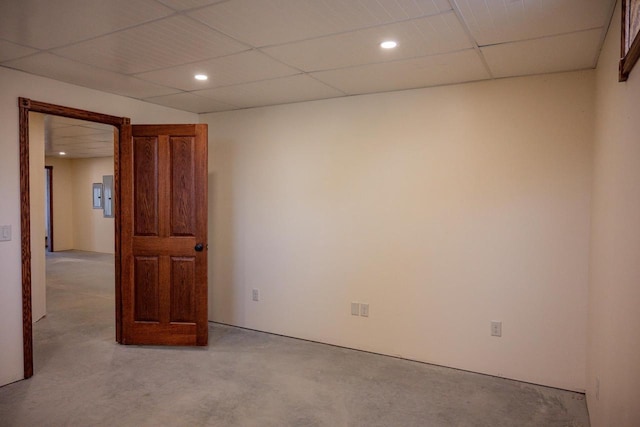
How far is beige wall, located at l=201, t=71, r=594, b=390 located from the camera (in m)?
3.09

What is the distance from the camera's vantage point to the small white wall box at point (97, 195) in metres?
9.93

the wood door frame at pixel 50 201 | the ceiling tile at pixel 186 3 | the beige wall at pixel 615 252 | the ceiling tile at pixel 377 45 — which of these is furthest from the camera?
the wood door frame at pixel 50 201

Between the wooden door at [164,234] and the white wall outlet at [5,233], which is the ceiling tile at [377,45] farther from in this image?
the white wall outlet at [5,233]

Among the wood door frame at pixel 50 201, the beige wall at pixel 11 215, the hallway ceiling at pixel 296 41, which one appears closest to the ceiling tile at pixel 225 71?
the hallway ceiling at pixel 296 41

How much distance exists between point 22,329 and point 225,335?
1.73m

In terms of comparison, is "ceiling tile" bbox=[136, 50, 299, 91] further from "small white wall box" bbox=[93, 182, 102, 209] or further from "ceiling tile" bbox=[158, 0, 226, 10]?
"small white wall box" bbox=[93, 182, 102, 209]

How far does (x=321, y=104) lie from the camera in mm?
4016

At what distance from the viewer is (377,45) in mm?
2562

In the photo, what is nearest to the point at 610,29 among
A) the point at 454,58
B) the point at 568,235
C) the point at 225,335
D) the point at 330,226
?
the point at 454,58

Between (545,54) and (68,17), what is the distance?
109 inches

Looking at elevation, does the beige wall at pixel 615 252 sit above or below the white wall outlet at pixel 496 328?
above

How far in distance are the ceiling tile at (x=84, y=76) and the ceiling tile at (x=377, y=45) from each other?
1.39 meters

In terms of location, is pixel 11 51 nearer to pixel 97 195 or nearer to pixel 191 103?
pixel 191 103

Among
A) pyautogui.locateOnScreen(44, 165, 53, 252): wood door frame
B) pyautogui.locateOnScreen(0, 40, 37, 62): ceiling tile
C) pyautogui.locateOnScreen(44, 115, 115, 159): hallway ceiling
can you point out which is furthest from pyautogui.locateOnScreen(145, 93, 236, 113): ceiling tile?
pyautogui.locateOnScreen(44, 165, 53, 252): wood door frame
